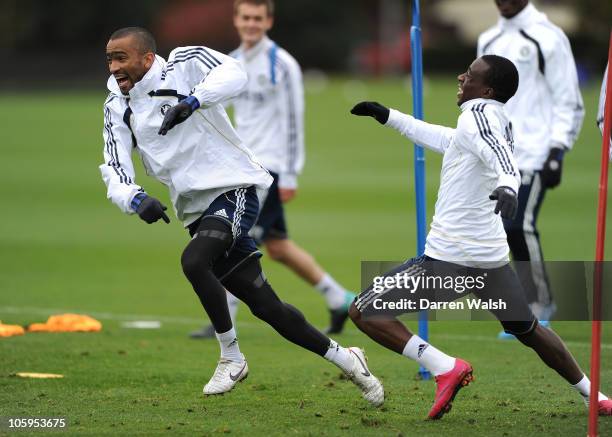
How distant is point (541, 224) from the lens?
1797 centimetres

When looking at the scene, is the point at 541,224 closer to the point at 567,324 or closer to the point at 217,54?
the point at 567,324

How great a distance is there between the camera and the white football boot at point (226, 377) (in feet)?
24.1

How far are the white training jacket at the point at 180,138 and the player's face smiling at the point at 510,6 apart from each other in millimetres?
3161

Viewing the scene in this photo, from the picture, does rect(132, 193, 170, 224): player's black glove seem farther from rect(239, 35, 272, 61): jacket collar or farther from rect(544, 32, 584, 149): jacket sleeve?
rect(544, 32, 584, 149): jacket sleeve

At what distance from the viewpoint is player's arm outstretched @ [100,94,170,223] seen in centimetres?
703

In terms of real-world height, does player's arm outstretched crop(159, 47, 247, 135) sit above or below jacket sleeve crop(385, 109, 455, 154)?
above

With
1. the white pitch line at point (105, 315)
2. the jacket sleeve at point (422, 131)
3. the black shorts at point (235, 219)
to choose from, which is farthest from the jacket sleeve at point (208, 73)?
the white pitch line at point (105, 315)

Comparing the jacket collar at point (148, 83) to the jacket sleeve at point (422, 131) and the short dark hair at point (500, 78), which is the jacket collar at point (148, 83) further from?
the short dark hair at point (500, 78)

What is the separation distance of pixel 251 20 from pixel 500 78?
13.0 feet

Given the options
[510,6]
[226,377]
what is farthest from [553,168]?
[226,377]

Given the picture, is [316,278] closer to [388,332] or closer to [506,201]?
[388,332]

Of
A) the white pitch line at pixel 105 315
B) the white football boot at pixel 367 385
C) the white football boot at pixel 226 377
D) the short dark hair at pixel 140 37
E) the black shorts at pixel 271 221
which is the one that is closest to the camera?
the white football boot at pixel 367 385

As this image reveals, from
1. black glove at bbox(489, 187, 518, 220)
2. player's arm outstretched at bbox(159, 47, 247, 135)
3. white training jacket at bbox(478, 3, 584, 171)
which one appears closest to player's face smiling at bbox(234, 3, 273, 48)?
white training jacket at bbox(478, 3, 584, 171)

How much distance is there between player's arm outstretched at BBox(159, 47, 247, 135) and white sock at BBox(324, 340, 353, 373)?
160cm
